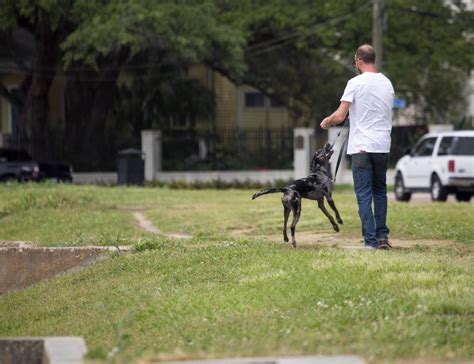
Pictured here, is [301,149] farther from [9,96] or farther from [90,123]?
[9,96]

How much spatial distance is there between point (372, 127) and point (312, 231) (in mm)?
3801

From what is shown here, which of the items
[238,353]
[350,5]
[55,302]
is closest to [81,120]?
[350,5]

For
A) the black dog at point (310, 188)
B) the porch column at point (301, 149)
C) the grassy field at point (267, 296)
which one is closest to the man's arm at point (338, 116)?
the black dog at point (310, 188)

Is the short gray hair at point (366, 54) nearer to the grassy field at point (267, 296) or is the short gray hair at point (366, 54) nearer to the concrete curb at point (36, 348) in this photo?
the grassy field at point (267, 296)

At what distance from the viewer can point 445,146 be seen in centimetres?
2780

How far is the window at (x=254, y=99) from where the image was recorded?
5172cm

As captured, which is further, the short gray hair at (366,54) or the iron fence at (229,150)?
the iron fence at (229,150)

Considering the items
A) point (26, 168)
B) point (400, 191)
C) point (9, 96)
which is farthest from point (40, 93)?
point (400, 191)

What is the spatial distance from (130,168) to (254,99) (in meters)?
15.9

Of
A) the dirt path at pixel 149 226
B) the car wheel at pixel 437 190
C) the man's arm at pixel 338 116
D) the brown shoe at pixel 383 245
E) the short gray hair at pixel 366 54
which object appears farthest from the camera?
the car wheel at pixel 437 190

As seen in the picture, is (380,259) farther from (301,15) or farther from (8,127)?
(8,127)

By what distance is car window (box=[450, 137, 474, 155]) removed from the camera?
27.0 meters

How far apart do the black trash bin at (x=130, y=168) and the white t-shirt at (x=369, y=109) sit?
83.4ft

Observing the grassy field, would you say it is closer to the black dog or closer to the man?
the black dog
